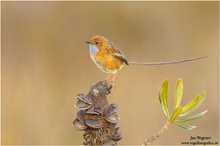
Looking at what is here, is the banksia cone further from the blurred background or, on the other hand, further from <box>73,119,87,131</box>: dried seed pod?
the blurred background

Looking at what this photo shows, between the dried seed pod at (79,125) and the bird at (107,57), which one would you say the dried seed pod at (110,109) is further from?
the bird at (107,57)

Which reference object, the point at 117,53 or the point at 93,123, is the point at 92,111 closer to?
the point at 93,123

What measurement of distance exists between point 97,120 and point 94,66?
591 centimetres

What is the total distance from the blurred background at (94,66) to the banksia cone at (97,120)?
1632 mm

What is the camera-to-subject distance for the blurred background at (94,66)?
4.87 m

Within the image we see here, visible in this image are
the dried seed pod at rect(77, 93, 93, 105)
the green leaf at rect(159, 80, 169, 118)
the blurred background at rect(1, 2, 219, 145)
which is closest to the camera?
the green leaf at rect(159, 80, 169, 118)

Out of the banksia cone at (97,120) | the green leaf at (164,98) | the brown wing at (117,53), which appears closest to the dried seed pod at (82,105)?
the banksia cone at (97,120)

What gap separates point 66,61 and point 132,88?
142 cm

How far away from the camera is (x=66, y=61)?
25.7ft

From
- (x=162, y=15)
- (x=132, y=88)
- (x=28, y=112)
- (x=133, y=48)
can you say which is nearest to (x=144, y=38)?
(x=133, y=48)

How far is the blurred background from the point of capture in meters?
4.87

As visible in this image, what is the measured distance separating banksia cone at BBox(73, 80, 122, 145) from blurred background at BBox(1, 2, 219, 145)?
1.63 meters

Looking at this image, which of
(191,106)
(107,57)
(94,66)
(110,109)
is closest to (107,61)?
(107,57)

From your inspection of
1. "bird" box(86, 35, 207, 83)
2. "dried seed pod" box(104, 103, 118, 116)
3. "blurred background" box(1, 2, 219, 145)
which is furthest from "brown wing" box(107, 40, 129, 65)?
"dried seed pod" box(104, 103, 118, 116)
